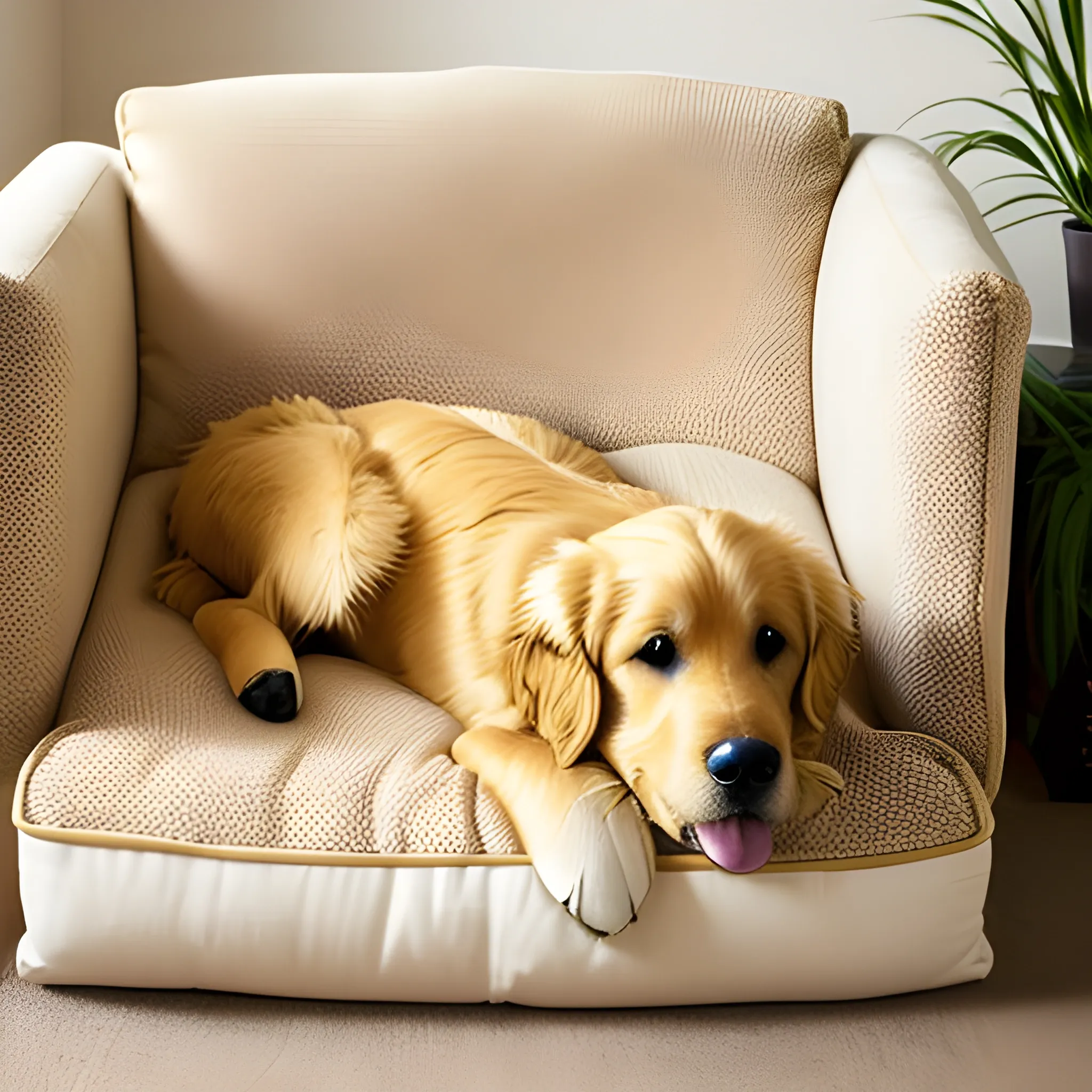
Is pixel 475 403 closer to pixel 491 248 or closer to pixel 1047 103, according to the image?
pixel 491 248

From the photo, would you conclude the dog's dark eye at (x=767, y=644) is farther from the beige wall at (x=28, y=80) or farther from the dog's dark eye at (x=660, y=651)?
the beige wall at (x=28, y=80)

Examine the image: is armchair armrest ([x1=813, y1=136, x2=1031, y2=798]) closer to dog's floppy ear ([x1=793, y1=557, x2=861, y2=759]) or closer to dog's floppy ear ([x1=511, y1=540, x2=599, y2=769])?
dog's floppy ear ([x1=793, y1=557, x2=861, y2=759])

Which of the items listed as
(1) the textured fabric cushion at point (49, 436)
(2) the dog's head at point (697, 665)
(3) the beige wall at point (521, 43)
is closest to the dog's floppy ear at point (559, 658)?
(2) the dog's head at point (697, 665)

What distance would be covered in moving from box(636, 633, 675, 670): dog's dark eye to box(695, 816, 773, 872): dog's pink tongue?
0.12m

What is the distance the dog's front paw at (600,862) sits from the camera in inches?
33.0

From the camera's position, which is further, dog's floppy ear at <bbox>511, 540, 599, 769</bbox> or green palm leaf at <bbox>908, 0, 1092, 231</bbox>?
green palm leaf at <bbox>908, 0, 1092, 231</bbox>

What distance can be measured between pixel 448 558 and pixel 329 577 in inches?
4.2

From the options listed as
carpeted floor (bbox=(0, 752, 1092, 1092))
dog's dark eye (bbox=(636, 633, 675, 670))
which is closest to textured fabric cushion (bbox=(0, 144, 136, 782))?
carpeted floor (bbox=(0, 752, 1092, 1092))

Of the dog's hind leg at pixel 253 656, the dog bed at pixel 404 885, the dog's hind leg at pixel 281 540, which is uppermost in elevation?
the dog's hind leg at pixel 281 540

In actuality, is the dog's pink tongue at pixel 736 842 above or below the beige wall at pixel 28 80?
below

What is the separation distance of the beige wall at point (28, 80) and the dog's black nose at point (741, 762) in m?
1.44

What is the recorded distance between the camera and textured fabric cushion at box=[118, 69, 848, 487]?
1336 millimetres

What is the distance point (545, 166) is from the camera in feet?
4.44

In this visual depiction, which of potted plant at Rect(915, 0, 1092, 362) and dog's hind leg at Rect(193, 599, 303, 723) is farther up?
potted plant at Rect(915, 0, 1092, 362)
